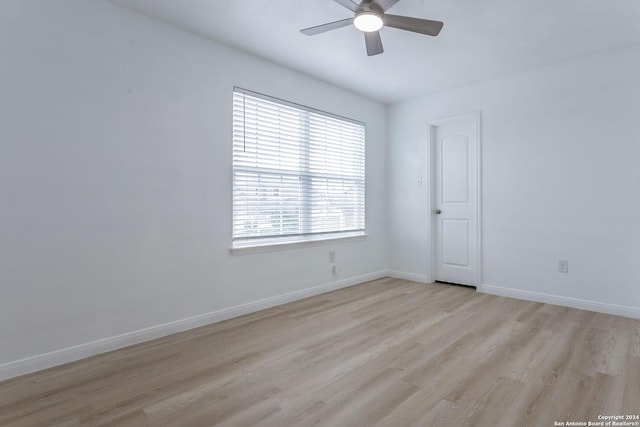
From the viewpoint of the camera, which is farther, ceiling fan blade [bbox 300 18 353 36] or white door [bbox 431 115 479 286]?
white door [bbox 431 115 479 286]

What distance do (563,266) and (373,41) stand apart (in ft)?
9.98

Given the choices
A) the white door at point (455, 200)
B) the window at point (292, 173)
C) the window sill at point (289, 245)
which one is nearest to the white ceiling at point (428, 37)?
the window at point (292, 173)

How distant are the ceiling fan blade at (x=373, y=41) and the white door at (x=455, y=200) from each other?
7.08 feet

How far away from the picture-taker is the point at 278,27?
2.93 m

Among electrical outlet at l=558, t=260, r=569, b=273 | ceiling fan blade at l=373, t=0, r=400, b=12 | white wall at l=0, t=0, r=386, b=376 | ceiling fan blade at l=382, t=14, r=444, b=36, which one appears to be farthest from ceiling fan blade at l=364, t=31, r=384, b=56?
electrical outlet at l=558, t=260, r=569, b=273

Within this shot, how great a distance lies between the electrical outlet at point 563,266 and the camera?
3.63 m

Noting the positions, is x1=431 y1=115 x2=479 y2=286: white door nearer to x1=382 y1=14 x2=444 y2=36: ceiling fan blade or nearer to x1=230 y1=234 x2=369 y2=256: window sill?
x1=230 y1=234 x2=369 y2=256: window sill

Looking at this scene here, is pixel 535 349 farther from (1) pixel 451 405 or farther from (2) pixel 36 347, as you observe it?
(2) pixel 36 347

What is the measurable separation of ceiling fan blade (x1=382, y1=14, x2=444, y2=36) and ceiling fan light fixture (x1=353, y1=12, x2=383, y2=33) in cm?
5

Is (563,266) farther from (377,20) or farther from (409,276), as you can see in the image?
(377,20)

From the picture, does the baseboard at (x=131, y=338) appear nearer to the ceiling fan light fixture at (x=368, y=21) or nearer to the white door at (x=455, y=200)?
the white door at (x=455, y=200)

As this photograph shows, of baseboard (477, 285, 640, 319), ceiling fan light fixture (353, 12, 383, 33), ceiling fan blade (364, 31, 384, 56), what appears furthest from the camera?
baseboard (477, 285, 640, 319)

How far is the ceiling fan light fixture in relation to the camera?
231cm

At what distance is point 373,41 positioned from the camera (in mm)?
2641
